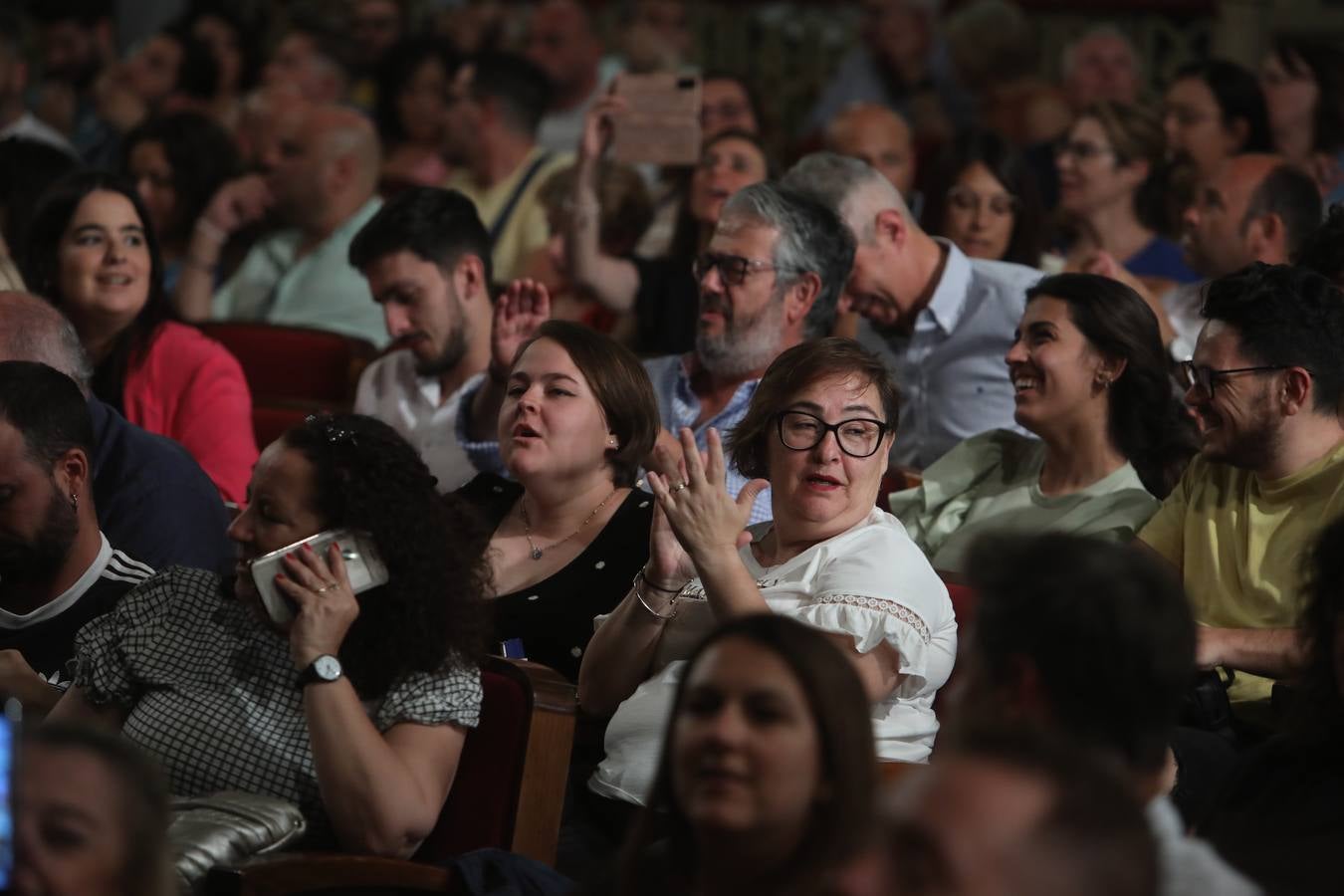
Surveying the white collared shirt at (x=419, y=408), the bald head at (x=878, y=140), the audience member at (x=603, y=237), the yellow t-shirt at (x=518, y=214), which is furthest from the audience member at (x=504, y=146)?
the white collared shirt at (x=419, y=408)

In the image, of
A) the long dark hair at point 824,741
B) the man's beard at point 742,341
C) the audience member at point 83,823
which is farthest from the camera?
the man's beard at point 742,341

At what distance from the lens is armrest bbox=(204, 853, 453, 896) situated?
2318mm

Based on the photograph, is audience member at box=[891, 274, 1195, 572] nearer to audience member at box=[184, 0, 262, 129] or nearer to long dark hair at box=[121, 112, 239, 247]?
long dark hair at box=[121, 112, 239, 247]

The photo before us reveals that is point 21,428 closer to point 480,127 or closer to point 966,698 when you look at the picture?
point 966,698

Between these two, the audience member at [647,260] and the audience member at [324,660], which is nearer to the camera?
the audience member at [324,660]

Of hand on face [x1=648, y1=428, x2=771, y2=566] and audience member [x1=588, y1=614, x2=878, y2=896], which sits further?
hand on face [x1=648, y1=428, x2=771, y2=566]

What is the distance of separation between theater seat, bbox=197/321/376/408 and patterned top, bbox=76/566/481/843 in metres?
A: 2.06

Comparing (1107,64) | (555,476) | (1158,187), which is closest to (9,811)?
(555,476)

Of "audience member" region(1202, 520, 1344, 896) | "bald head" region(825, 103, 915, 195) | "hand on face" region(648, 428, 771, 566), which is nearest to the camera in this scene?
"audience member" region(1202, 520, 1344, 896)

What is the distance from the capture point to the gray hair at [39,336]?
3.53 metres

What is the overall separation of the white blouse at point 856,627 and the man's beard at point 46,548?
93 centimetres

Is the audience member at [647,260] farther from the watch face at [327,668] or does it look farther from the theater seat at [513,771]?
the watch face at [327,668]

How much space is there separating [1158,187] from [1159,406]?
2125 mm

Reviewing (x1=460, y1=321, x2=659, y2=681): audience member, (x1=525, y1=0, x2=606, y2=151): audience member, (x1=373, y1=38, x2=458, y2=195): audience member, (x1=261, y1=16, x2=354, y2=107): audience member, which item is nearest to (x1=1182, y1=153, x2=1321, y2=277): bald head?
(x1=460, y1=321, x2=659, y2=681): audience member
